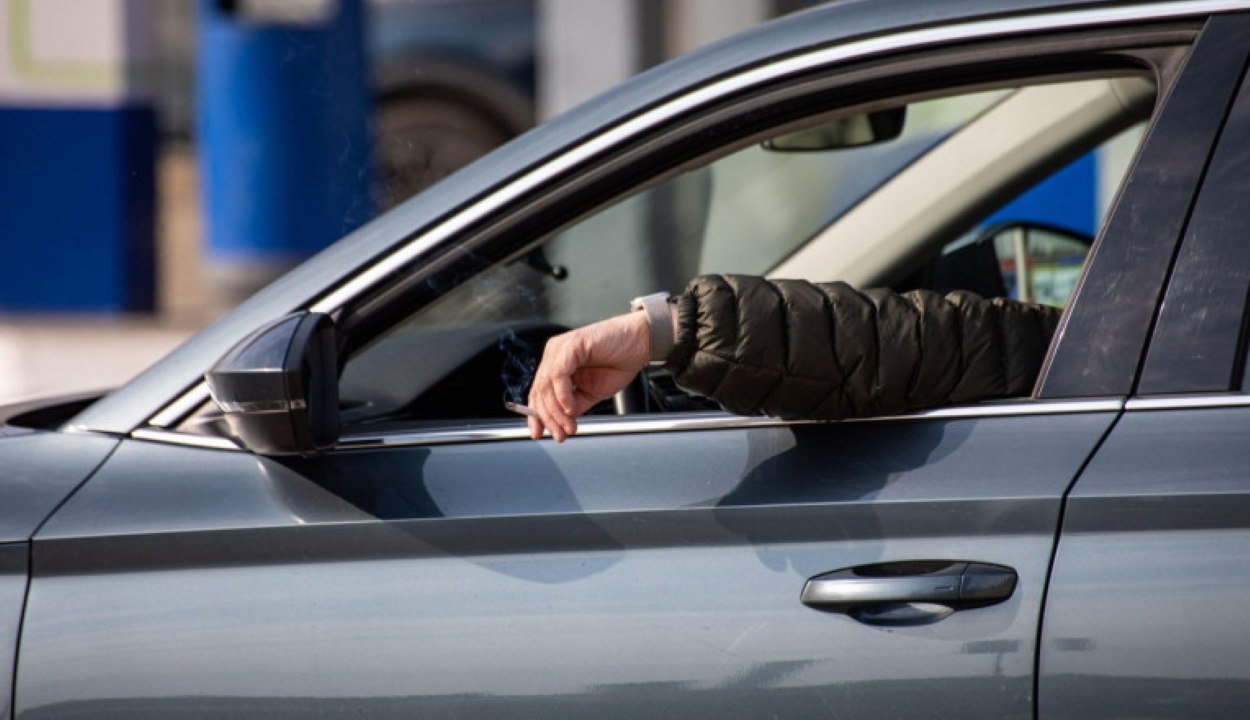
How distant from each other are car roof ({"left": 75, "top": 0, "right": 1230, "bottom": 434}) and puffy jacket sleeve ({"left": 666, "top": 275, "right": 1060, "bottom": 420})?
0.84 ft

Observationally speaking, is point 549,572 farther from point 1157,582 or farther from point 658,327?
point 1157,582

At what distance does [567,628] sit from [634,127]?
58 centimetres

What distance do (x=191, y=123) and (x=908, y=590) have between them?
6562 mm

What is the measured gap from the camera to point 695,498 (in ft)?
5.98

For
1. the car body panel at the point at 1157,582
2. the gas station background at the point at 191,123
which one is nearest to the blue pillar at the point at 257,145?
the gas station background at the point at 191,123

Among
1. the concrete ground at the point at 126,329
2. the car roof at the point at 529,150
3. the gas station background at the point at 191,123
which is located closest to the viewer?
the car roof at the point at 529,150

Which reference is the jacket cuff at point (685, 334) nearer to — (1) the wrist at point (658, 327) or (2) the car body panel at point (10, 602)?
(1) the wrist at point (658, 327)

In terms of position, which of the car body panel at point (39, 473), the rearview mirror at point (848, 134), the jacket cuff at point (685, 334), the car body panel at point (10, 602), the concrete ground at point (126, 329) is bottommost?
the concrete ground at point (126, 329)

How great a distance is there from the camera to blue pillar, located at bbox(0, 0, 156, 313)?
7.68 metres

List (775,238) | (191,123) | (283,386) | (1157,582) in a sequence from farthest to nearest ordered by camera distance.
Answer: (191,123) → (775,238) → (283,386) → (1157,582)

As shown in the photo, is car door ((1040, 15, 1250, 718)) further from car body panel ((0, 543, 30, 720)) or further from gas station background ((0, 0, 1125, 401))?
gas station background ((0, 0, 1125, 401))

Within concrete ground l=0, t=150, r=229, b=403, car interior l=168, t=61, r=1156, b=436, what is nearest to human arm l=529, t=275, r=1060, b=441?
car interior l=168, t=61, r=1156, b=436

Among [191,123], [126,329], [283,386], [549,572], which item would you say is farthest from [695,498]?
[126,329]

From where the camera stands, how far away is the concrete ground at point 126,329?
23.1ft
